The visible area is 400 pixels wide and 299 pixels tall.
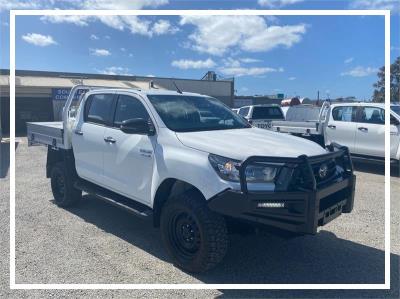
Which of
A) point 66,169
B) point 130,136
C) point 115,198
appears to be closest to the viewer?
point 130,136

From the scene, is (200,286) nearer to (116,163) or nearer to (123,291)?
(123,291)

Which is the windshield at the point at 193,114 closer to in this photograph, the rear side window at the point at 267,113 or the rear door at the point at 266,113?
the rear door at the point at 266,113

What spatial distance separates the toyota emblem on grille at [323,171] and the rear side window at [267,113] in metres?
11.4

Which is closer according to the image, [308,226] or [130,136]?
[308,226]

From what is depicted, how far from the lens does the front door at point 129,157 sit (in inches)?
163

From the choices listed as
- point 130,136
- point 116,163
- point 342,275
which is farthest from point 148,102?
point 342,275

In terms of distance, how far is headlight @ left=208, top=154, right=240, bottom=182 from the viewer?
10.7 feet

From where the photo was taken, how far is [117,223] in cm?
526

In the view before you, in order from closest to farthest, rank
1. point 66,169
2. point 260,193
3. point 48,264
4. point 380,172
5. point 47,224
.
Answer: point 260,193 < point 48,264 < point 47,224 < point 66,169 < point 380,172

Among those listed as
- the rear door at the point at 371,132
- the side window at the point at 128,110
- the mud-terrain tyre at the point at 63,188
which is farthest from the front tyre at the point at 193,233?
the rear door at the point at 371,132

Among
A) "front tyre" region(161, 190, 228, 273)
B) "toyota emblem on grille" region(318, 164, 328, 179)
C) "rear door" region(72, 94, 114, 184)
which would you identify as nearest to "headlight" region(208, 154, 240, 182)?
"front tyre" region(161, 190, 228, 273)

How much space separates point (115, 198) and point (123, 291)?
155 cm

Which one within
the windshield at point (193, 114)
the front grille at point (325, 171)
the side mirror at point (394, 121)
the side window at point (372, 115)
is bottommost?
the front grille at point (325, 171)

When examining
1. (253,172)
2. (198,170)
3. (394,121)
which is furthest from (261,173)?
(394,121)
